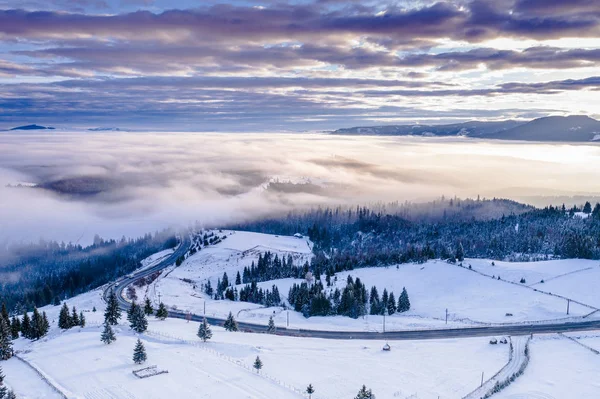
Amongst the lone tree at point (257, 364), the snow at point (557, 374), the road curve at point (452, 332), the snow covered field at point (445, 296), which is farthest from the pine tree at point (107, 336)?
the snow at point (557, 374)

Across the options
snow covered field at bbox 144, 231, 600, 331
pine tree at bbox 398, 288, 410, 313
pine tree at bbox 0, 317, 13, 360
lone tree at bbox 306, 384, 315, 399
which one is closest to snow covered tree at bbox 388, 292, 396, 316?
pine tree at bbox 398, 288, 410, 313

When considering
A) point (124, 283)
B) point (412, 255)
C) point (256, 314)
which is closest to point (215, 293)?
point (124, 283)

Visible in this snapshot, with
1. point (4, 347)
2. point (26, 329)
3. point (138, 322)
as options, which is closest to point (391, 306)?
point (138, 322)

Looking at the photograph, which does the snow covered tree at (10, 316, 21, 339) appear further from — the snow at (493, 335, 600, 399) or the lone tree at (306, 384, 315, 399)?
the snow at (493, 335, 600, 399)

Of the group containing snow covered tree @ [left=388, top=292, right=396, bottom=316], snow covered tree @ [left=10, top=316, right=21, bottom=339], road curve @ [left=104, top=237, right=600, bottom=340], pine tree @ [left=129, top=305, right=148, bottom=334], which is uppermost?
pine tree @ [left=129, top=305, right=148, bottom=334]

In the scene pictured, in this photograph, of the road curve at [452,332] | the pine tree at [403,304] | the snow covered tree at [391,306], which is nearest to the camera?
the road curve at [452,332]

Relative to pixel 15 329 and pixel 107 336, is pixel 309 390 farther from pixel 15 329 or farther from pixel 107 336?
pixel 15 329

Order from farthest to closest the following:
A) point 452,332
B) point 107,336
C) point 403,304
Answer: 1. point 403,304
2. point 452,332
3. point 107,336

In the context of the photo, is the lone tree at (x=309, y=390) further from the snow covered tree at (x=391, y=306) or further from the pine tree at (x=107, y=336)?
the snow covered tree at (x=391, y=306)

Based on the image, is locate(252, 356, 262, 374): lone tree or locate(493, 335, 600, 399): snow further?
locate(252, 356, 262, 374): lone tree
